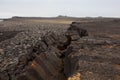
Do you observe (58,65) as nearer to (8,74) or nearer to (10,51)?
(8,74)

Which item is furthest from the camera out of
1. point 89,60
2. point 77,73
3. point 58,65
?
point 58,65

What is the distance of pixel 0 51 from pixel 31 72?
367 inches

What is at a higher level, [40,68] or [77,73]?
[77,73]

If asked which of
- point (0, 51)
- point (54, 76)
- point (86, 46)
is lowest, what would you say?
point (0, 51)

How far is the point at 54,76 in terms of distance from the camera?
852cm

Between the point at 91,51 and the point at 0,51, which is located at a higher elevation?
the point at 91,51

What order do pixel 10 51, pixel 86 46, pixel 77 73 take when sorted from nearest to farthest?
pixel 77 73 → pixel 86 46 → pixel 10 51

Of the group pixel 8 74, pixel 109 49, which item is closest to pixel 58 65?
pixel 109 49

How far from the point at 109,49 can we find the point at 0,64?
7.19 meters

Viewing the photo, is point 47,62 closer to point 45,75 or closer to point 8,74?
point 45,75

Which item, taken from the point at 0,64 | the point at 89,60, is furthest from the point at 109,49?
the point at 0,64

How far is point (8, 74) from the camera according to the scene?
11.4 metres

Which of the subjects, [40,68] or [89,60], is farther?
[40,68]

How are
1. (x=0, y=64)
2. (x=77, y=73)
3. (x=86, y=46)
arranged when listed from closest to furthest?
(x=77, y=73) < (x=86, y=46) < (x=0, y=64)
